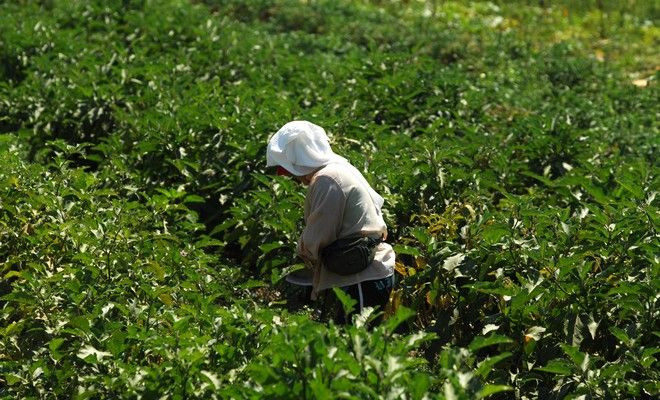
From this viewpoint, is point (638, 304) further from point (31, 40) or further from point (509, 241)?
point (31, 40)

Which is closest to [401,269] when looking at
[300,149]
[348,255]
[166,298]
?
[348,255]

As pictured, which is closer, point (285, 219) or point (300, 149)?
point (300, 149)

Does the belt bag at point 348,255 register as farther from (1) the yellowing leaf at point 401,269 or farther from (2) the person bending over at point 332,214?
(1) the yellowing leaf at point 401,269

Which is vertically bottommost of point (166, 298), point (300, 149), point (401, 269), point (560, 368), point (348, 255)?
point (401, 269)

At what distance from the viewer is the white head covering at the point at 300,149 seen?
500cm

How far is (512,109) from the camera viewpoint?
905cm

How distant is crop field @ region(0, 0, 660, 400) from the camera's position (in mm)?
4332

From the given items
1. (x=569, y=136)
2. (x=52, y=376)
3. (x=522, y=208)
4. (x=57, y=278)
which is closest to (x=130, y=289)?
(x=57, y=278)

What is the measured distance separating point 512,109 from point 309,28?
4242 millimetres

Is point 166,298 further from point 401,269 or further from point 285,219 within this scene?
point 401,269

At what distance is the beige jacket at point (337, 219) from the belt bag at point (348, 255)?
4cm

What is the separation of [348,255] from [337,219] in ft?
0.56

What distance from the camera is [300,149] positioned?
5008 millimetres

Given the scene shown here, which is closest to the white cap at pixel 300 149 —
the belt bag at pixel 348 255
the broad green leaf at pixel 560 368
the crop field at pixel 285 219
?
the belt bag at pixel 348 255
